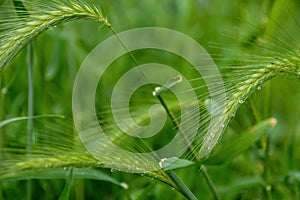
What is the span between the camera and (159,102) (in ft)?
4.42

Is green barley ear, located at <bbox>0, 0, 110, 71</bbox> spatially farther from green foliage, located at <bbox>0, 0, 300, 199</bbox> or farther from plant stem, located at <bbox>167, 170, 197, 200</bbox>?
plant stem, located at <bbox>167, 170, 197, 200</bbox>

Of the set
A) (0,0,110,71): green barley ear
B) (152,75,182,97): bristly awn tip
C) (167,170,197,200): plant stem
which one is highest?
(0,0,110,71): green barley ear

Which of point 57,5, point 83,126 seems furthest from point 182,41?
point 57,5

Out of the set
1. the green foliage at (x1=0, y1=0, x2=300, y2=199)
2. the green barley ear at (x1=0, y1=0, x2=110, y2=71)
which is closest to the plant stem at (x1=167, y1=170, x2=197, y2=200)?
the green foliage at (x1=0, y1=0, x2=300, y2=199)

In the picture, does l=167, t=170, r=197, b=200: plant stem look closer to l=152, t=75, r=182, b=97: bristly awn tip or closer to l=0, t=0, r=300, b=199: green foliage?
l=0, t=0, r=300, b=199: green foliage

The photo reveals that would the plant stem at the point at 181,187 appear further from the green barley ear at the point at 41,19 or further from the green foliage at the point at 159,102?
the green barley ear at the point at 41,19

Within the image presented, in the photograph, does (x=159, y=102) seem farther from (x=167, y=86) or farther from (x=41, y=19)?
(x=41, y=19)

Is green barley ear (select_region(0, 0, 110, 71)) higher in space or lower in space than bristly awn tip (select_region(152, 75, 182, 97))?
higher

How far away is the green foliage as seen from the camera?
926 millimetres

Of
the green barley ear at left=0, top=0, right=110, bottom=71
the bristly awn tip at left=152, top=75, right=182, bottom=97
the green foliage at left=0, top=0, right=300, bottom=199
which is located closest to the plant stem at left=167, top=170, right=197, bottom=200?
the green foliage at left=0, top=0, right=300, bottom=199

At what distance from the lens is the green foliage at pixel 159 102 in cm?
93

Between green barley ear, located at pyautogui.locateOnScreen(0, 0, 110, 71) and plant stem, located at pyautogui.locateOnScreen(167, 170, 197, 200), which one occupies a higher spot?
green barley ear, located at pyautogui.locateOnScreen(0, 0, 110, 71)

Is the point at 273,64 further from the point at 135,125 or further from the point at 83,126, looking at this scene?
the point at 83,126

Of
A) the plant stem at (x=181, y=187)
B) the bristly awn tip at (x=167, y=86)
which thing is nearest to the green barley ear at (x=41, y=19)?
the bristly awn tip at (x=167, y=86)
